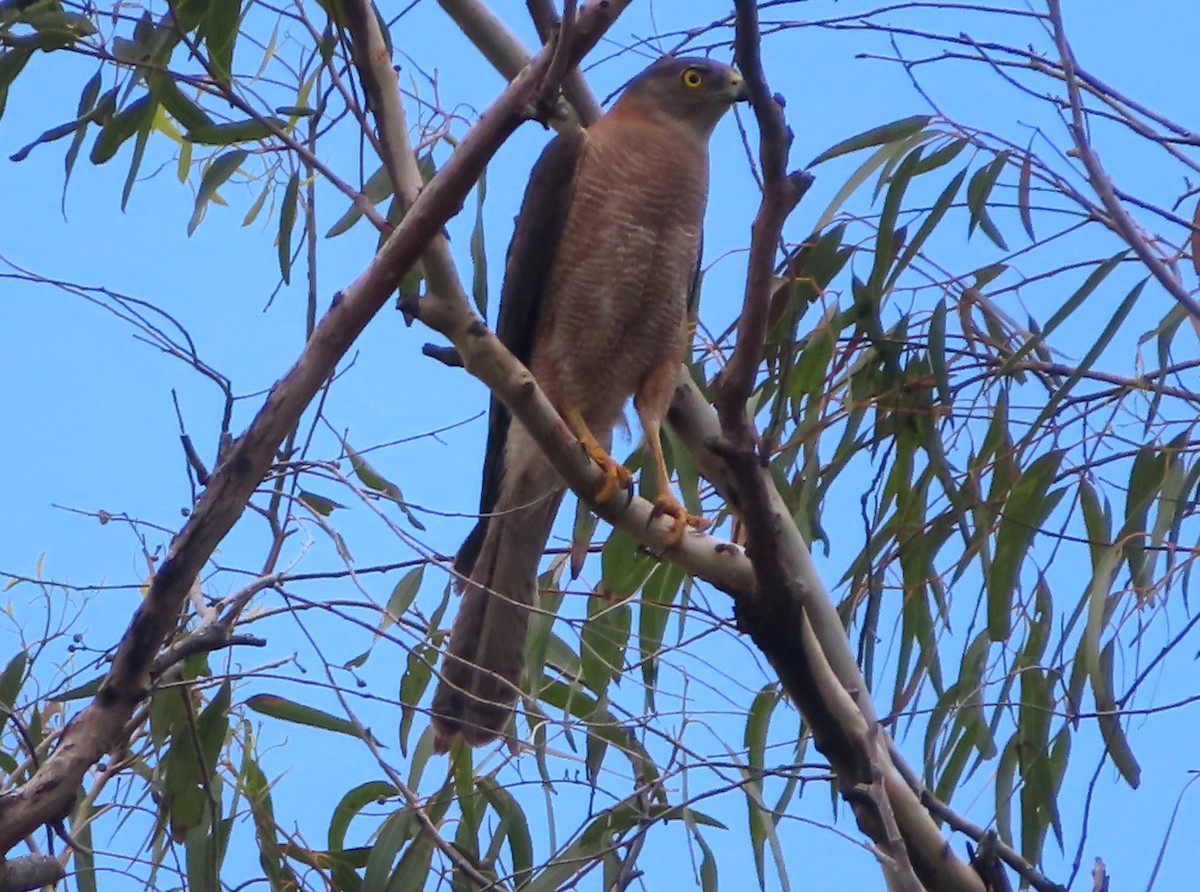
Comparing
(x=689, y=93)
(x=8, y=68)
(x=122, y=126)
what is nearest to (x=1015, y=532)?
(x=689, y=93)

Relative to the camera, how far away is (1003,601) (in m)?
2.68

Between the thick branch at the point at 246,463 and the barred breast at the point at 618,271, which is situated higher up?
the barred breast at the point at 618,271

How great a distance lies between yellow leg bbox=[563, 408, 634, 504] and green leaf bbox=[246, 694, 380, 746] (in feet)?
1.93

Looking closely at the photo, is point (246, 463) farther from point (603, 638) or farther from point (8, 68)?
point (8, 68)

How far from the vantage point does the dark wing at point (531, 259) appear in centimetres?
337

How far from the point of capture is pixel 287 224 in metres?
2.84

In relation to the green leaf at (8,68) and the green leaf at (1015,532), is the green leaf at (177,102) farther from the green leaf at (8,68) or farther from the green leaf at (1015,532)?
the green leaf at (1015,532)

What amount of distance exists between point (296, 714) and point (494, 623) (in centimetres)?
68

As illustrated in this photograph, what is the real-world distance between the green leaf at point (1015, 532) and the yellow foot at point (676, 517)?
1.77 feet

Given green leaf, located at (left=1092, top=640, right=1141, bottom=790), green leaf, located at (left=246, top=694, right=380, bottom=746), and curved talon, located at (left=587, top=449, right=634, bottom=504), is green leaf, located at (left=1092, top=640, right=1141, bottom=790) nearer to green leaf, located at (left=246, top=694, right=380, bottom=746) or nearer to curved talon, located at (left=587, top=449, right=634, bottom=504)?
curved talon, located at (left=587, top=449, right=634, bottom=504)

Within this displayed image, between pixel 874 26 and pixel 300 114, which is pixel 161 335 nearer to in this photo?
pixel 300 114

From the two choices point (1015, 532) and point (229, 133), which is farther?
point (1015, 532)

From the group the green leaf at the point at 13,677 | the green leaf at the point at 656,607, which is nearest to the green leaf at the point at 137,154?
the green leaf at the point at 13,677

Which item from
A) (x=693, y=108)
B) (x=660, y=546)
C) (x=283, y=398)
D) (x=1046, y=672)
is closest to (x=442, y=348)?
(x=283, y=398)
